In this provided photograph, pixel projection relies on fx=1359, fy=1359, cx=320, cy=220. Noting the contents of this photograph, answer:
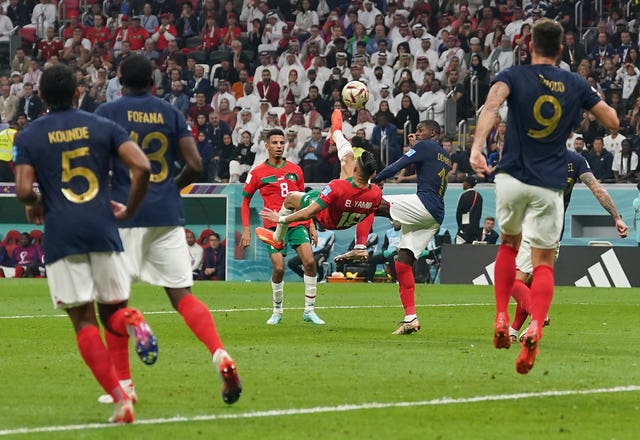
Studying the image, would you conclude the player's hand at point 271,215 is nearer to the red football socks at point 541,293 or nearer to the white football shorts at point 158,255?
the red football socks at point 541,293

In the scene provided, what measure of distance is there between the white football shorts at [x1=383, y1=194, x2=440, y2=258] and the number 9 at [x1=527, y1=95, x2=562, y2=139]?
214 inches

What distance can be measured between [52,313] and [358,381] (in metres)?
9.41

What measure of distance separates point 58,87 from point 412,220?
8.00 m

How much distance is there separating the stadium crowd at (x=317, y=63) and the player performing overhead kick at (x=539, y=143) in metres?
17.1

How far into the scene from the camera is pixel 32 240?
32.8 m

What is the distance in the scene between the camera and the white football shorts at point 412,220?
15672 mm

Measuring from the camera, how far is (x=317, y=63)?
33062mm

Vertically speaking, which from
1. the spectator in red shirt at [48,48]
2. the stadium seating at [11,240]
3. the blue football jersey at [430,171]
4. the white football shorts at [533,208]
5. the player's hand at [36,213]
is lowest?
the stadium seating at [11,240]

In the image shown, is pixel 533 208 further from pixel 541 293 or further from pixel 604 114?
pixel 604 114

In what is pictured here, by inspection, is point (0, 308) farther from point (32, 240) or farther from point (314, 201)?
point (32, 240)

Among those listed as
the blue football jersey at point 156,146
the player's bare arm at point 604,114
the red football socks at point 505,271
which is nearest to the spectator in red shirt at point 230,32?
the red football socks at point 505,271

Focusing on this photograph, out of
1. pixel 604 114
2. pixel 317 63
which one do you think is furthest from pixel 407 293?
pixel 317 63

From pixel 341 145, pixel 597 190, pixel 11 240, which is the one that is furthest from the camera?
pixel 11 240

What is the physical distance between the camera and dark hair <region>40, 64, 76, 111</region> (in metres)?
8.18
